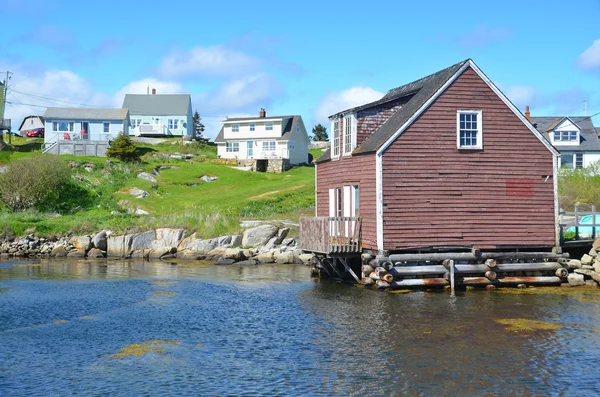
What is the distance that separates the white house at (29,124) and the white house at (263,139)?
4768cm

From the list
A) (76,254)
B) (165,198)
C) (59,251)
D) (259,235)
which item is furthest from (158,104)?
(259,235)

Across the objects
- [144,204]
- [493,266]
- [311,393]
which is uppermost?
[144,204]

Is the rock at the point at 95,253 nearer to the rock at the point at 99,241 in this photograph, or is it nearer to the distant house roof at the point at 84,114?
the rock at the point at 99,241

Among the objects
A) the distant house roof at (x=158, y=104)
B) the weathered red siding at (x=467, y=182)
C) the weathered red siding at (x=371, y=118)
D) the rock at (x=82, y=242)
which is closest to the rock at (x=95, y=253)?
the rock at (x=82, y=242)

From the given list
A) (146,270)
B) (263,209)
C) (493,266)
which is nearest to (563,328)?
(493,266)

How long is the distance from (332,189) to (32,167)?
110 ft

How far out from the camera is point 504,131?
3005 cm

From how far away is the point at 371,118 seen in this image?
1266 inches

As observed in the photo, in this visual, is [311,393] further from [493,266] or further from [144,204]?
[144,204]

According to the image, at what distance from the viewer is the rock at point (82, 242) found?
47.2m

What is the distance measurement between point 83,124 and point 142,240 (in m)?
43.8

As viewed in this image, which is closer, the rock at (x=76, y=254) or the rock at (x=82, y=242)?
the rock at (x=76, y=254)

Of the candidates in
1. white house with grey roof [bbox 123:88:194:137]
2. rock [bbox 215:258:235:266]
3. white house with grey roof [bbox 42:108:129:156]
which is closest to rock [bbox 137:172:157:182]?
white house with grey roof [bbox 42:108:129:156]

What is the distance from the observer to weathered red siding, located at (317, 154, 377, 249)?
29.4 m
